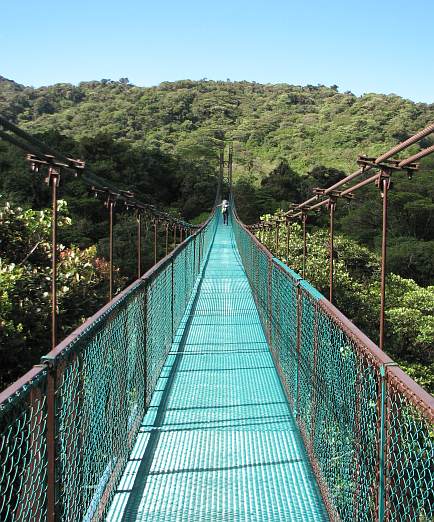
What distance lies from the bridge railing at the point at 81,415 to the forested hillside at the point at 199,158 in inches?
150

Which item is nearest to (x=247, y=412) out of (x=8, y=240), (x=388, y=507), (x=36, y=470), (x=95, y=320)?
(x=95, y=320)

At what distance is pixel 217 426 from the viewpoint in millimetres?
2758

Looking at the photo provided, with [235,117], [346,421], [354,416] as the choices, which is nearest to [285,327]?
[346,421]

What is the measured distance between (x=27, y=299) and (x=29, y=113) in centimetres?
5725

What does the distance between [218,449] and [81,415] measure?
92 centimetres

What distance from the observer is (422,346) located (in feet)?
46.8

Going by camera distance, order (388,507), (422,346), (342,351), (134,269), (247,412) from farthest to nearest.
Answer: (134,269)
(422,346)
(247,412)
(342,351)
(388,507)

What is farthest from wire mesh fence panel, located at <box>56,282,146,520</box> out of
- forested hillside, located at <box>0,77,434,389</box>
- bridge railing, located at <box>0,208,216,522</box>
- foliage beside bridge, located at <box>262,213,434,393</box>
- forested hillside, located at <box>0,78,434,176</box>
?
forested hillside, located at <box>0,78,434,176</box>

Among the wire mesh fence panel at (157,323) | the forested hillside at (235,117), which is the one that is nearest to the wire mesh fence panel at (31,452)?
the wire mesh fence panel at (157,323)

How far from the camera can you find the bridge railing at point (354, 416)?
1.35 metres

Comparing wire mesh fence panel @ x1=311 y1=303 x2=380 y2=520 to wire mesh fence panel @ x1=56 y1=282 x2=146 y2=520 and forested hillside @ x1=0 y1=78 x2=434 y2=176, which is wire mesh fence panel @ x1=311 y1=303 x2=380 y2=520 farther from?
forested hillside @ x1=0 y1=78 x2=434 y2=176

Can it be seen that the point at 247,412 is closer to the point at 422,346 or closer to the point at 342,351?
the point at 342,351

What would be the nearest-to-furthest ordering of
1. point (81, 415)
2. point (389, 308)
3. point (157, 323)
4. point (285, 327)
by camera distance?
point (81, 415)
point (285, 327)
point (157, 323)
point (389, 308)

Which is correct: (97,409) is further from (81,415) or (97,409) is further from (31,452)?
(31,452)
